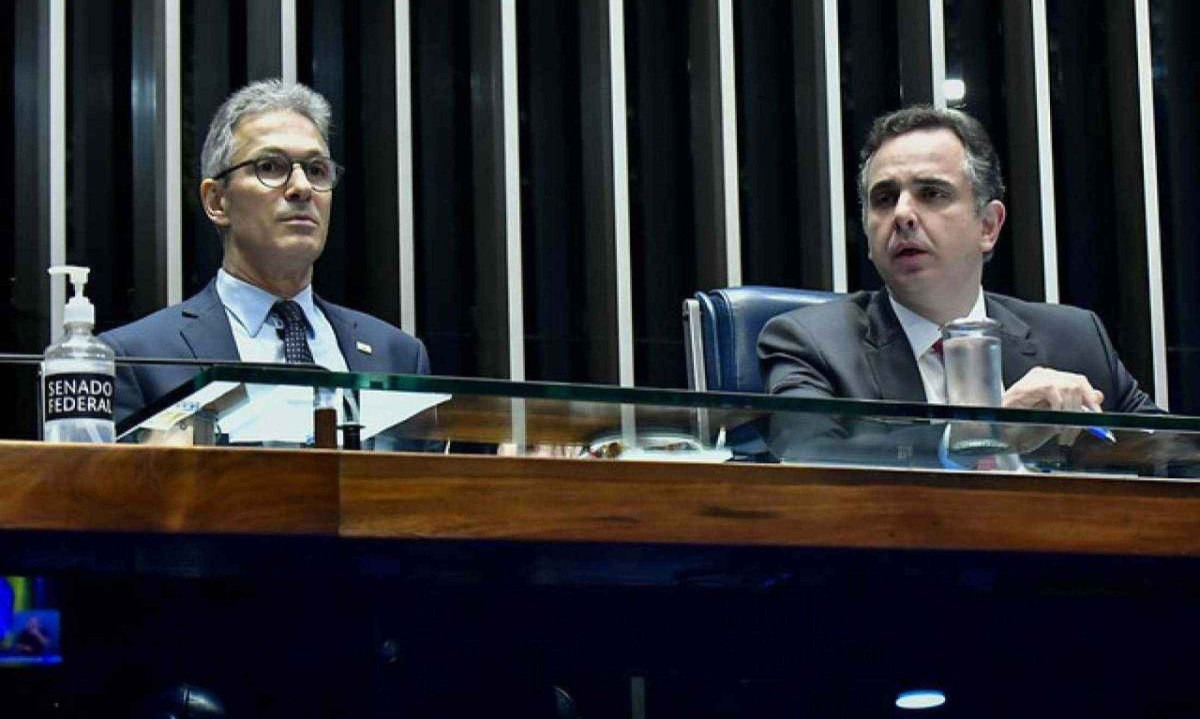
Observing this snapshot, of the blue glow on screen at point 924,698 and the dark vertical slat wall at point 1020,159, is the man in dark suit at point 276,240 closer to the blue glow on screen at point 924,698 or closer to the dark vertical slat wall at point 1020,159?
the dark vertical slat wall at point 1020,159

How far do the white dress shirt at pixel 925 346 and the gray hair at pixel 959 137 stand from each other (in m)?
0.23

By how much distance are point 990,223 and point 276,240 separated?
3.87 feet

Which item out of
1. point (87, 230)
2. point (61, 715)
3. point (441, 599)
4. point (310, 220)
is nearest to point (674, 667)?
point (441, 599)

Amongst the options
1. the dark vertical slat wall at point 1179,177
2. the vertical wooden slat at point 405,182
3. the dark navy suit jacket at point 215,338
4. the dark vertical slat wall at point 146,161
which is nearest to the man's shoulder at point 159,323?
the dark navy suit jacket at point 215,338

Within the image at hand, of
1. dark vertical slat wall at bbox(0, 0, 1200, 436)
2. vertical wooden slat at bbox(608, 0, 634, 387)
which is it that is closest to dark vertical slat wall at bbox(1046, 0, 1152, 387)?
dark vertical slat wall at bbox(0, 0, 1200, 436)

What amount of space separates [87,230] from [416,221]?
0.66 metres

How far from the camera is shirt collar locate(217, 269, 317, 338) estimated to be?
3.17 meters

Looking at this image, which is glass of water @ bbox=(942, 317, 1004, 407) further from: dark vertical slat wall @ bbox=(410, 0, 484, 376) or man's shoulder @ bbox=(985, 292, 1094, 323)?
dark vertical slat wall @ bbox=(410, 0, 484, 376)

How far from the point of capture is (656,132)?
4.12m

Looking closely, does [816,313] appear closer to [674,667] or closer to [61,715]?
[674,667]

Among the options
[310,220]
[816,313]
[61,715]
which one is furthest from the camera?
[310,220]

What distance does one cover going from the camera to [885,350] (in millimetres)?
2840

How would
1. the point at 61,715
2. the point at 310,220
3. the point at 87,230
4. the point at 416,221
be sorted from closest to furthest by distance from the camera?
the point at 61,715
the point at 310,220
the point at 87,230
the point at 416,221

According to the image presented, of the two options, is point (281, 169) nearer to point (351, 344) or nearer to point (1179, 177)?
point (351, 344)
